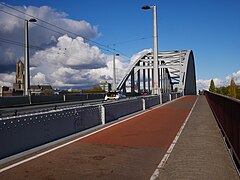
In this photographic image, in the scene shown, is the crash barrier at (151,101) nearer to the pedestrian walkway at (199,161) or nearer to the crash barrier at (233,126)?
the pedestrian walkway at (199,161)

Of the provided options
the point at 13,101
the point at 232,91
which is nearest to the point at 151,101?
the point at 13,101

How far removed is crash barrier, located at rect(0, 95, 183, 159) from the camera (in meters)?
7.14

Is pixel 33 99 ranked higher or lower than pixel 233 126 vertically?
higher

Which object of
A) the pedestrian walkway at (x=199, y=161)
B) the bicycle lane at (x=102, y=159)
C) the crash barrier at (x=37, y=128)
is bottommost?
the pedestrian walkway at (x=199, y=161)

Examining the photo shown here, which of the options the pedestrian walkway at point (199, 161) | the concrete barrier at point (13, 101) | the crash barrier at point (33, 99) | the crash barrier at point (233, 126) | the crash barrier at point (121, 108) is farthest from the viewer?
the crash barrier at point (33, 99)

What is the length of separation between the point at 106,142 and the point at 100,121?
4.31 metres

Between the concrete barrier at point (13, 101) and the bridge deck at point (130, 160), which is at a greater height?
the concrete barrier at point (13, 101)

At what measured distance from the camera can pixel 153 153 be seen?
25.0ft

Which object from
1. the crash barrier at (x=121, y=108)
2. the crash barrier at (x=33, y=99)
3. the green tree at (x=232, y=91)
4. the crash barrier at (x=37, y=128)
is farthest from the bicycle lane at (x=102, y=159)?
the green tree at (x=232, y=91)

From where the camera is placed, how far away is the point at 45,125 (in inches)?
346

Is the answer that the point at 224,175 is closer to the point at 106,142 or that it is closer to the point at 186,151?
the point at 186,151

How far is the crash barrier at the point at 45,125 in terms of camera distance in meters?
7.14

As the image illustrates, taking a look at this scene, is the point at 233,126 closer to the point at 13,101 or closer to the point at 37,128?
the point at 37,128

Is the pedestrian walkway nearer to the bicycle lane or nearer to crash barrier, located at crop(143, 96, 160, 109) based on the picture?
the bicycle lane
